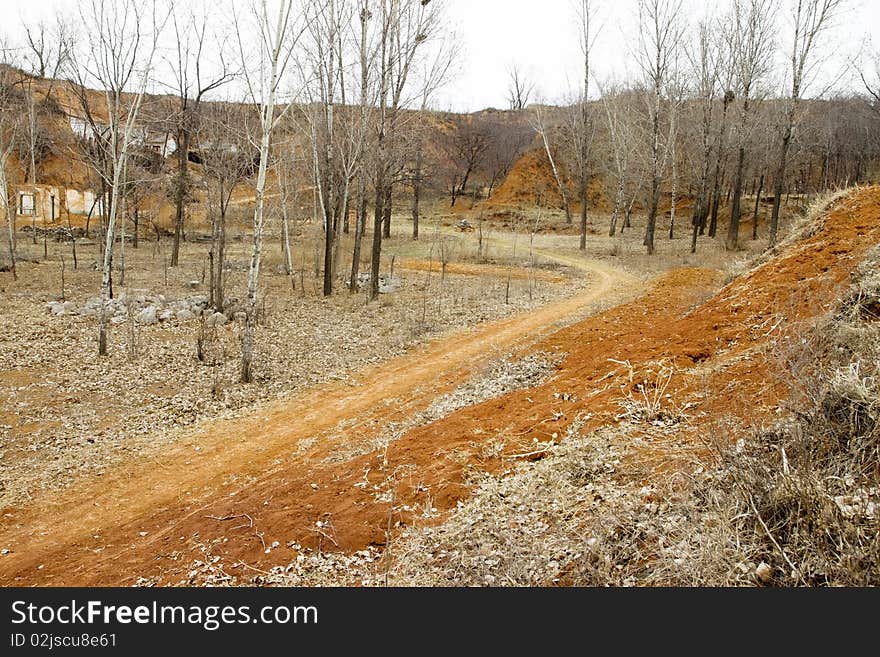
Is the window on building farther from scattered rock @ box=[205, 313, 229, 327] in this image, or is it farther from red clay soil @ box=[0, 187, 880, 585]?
red clay soil @ box=[0, 187, 880, 585]

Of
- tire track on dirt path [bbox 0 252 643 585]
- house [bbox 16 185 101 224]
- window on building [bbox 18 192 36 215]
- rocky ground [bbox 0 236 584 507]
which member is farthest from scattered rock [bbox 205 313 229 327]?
window on building [bbox 18 192 36 215]

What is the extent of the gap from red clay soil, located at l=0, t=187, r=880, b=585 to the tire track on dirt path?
0.02 metres

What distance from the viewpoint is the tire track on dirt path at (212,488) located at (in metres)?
5.92

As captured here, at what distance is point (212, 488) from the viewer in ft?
25.5

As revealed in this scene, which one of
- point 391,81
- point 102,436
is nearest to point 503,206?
point 391,81

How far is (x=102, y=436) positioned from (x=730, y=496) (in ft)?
30.4

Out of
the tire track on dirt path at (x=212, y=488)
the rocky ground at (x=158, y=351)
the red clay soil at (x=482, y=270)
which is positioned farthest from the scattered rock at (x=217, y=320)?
the red clay soil at (x=482, y=270)

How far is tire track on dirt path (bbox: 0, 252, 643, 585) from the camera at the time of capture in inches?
233

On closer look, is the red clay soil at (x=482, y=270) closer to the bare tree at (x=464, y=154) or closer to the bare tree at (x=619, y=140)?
the bare tree at (x=619, y=140)

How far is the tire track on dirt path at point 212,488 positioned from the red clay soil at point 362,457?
0.02 metres

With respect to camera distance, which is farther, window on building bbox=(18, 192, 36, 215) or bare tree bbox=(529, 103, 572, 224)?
window on building bbox=(18, 192, 36, 215)

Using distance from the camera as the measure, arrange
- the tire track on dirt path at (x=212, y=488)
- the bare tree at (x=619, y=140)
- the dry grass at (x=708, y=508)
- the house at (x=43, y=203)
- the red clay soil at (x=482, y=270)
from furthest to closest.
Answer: the house at (x=43, y=203) → the bare tree at (x=619, y=140) → the red clay soil at (x=482, y=270) → the tire track on dirt path at (x=212, y=488) → the dry grass at (x=708, y=508)

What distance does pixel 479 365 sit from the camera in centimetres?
1188

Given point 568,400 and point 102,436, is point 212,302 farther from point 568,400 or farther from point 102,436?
point 568,400
